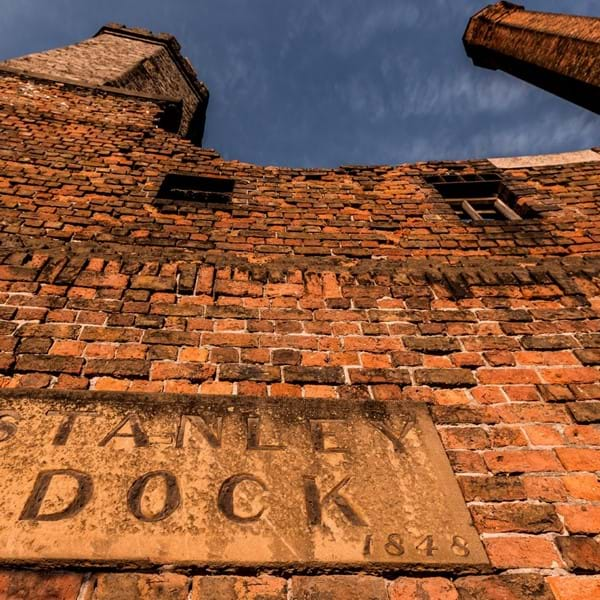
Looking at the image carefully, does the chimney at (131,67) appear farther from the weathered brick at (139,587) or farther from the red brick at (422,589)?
the red brick at (422,589)

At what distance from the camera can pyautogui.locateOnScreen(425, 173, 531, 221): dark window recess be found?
3955 mm

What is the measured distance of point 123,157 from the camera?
3697 mm

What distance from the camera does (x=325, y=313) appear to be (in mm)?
2268

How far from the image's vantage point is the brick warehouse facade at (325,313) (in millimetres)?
1361

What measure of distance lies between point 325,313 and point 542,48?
8195 mm

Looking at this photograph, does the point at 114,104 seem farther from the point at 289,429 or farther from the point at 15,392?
the point at 289,429

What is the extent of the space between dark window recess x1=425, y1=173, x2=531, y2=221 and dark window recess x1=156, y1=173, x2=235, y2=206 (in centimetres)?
194

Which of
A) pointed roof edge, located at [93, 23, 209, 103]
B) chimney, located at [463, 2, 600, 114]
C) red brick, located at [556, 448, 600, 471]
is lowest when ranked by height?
red brick, located at [556, 448, 600, 471]

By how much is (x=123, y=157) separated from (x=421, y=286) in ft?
9.35

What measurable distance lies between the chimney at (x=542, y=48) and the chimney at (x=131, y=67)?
19.9 ft

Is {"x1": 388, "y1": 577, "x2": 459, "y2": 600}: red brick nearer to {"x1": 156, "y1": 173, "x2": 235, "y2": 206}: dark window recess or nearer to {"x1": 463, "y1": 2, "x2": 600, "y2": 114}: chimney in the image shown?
{"x1": 156, "y1": 173, "x2": 235, "y2": 206}: dark window recess

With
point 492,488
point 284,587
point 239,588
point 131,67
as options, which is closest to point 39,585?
point 239,588

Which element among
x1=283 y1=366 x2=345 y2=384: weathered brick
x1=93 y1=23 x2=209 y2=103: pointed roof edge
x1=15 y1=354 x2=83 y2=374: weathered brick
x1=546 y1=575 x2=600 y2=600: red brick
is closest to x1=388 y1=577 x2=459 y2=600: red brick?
x1=546 y1=575 x2=600 y2=600: red brick

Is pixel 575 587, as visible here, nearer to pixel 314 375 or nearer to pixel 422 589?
pixel 422 589
